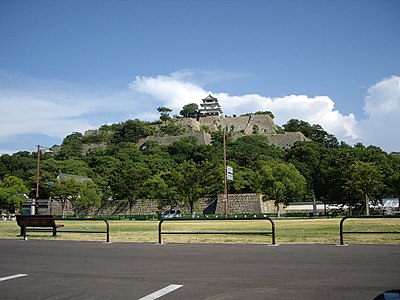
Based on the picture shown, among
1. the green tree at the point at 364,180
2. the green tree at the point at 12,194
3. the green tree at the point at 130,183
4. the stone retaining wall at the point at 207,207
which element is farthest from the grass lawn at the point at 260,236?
the green tree at the point at 12,194

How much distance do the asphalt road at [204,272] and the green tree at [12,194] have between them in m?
53.4

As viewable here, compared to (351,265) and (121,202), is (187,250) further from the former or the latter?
(121,202)

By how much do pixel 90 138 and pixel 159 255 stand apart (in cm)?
10542

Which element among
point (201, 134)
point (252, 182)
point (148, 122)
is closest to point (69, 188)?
point (252, 182)

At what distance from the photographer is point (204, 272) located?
24.9 feet

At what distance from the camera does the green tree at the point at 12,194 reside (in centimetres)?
6000

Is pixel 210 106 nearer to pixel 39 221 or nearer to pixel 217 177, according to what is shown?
pixel 217 177

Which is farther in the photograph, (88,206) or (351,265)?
(88,206)

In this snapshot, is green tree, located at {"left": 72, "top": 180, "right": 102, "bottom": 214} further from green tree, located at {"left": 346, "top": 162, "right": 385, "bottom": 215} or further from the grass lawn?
the grass lawn

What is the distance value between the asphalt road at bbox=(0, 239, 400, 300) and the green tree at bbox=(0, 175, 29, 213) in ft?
175

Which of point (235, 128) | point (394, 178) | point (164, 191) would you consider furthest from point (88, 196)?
point (235, 128)

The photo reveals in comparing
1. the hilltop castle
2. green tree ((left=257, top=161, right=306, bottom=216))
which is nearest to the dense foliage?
green tree ((left=257, top=161, right=306, bottom=216))

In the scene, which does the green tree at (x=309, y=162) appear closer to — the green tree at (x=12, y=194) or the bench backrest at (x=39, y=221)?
the green tree at (x=12, y=194)

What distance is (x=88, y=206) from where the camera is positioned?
61.4 metres
